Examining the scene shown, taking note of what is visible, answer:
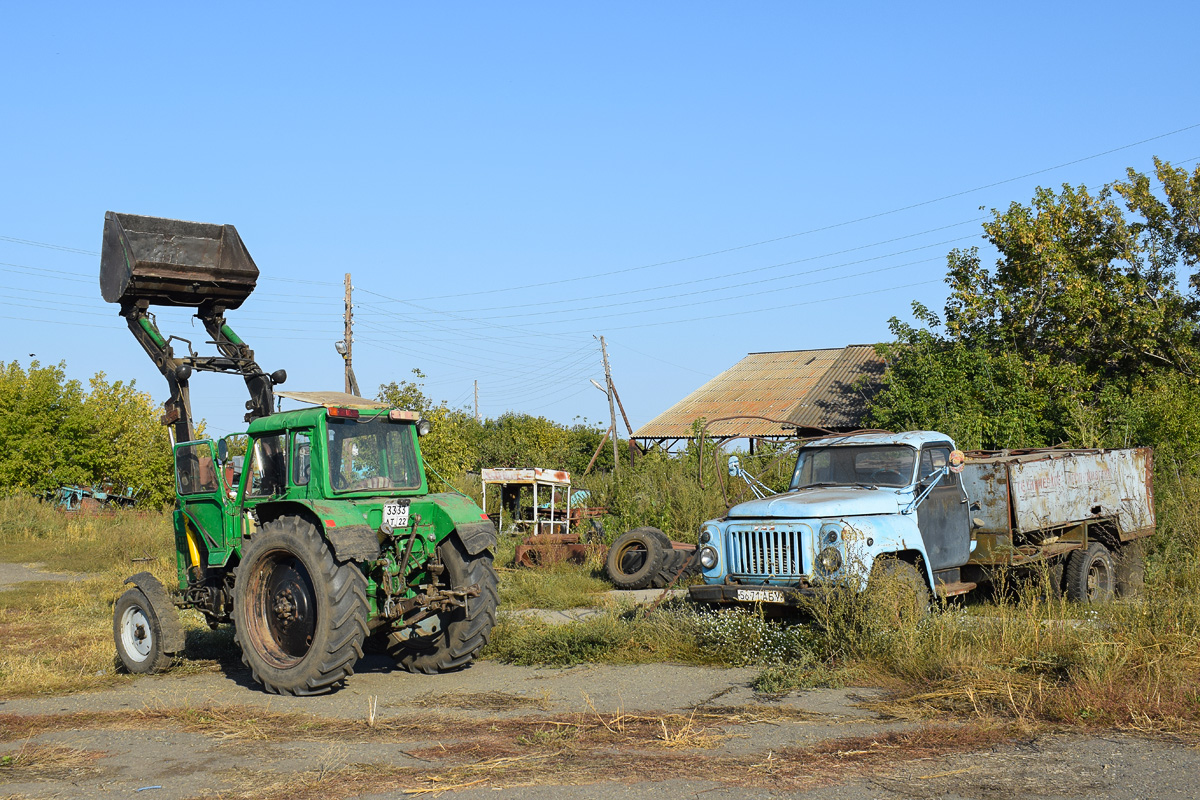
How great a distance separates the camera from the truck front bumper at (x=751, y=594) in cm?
964

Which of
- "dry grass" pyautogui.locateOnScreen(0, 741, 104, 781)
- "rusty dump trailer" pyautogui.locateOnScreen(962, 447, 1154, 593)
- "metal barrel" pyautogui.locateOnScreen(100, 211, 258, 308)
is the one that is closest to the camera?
"dry grass" pyautogui.locateOnScreen(0, 741, 104, 781)

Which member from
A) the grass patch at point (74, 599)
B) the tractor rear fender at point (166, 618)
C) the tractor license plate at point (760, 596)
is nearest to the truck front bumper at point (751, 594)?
the tractor license plate at point (760, 596)

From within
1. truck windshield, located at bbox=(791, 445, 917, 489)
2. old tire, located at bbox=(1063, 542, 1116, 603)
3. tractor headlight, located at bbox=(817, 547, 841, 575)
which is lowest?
old tire, located at bbox=(1063, 542, 1116, 603)

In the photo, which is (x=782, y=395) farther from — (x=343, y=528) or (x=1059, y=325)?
(x=343, y=528)

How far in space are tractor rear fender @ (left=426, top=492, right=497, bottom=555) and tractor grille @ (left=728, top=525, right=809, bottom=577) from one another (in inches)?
99.1

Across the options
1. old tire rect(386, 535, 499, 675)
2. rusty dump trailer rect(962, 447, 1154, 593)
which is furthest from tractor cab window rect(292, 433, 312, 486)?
rusty dump trailer rect(962, 447, 1154, 593)

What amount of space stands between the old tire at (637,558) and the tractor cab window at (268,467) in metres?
8.07

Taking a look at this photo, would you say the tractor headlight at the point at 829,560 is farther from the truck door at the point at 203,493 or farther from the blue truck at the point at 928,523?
the truck door at the point at 203,493

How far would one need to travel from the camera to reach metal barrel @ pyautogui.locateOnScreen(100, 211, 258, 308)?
1130 centimetres

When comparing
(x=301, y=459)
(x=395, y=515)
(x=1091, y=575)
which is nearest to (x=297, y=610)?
(x=395, y=515)

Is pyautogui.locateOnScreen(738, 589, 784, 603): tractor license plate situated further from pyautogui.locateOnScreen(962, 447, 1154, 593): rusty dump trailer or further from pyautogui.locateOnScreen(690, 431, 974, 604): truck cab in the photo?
pyautogui.locateOnScreen(962, 447, 1154, 593): rusty dump trailer

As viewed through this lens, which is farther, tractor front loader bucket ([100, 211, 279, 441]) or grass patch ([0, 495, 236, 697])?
→ tractor front loader bucket ([100, 211, 279, 441])

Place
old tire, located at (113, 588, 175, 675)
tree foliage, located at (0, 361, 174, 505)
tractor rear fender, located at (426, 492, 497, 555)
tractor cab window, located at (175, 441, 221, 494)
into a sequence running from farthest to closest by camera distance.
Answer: tree foliage, located at (0, 361, 174, 505) → tractor cab window, located at (175, 441, 221, 494) → old tire, located at (113, 588, 175, 675) → tractor rear fender, located at (426, 492, 497, 555)

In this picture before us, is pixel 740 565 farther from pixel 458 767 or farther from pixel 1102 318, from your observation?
pixel 1102 318
